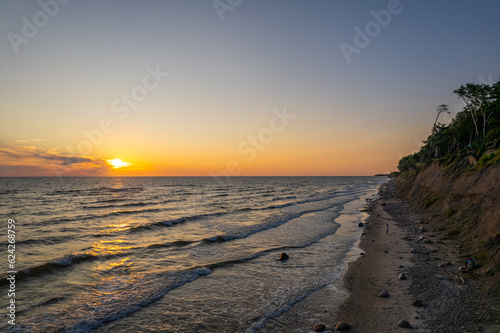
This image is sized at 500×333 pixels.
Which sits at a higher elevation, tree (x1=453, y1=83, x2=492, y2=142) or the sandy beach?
tree (x1=453, y1=83, x2=492, y2=142)

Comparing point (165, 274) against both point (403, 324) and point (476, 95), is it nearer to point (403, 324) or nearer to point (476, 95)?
point (403, 324)

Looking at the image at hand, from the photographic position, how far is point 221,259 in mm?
16797

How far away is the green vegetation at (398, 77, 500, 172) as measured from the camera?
2103 cm

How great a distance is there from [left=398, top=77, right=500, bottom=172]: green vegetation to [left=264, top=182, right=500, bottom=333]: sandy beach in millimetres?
9053

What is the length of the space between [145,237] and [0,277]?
424 inches

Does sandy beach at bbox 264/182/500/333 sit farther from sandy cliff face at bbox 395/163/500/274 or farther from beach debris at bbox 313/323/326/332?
sandy cliff face at bbox 395/163/500/274

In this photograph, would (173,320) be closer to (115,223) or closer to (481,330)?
(481,330)

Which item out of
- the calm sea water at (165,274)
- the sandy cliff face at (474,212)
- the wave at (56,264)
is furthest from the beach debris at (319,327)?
the wave at (56,264)

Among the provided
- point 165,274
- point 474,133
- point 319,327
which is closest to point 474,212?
point 319,327

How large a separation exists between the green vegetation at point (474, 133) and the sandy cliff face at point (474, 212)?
147 cm

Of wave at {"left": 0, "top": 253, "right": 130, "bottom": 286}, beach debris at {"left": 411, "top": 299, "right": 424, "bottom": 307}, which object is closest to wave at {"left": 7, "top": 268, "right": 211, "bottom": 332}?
wave at {"left": 0, "top": 253, "right": 130, "bottom": 286}

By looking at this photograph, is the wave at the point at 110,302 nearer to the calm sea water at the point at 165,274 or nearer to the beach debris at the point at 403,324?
the calm sea water at the point at 165,274

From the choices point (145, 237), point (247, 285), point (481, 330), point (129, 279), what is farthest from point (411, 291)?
point (145, 237)

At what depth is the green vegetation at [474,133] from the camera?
2103 cm
